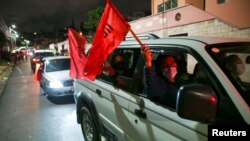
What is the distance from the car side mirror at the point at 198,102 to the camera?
7.27 feet

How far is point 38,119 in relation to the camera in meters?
8.23

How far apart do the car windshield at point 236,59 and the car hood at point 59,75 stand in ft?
25.8

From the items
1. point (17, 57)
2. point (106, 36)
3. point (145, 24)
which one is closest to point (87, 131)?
point (106, 36)

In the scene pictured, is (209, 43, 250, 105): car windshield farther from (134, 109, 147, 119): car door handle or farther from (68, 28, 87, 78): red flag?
(68, 28, 87, 78): red flag

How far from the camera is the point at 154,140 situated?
3.12 metres

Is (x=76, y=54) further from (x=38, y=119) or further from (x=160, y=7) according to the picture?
(x=160, y=7)

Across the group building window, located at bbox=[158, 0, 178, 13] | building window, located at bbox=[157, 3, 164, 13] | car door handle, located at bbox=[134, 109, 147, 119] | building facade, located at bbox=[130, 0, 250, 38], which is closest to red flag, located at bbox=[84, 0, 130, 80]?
car door handle, located at bbox=[134, 109, 147, 119]

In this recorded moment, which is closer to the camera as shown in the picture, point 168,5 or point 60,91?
point 60,91

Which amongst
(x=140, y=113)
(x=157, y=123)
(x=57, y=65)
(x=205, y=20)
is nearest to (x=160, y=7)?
(x=205, y=20)

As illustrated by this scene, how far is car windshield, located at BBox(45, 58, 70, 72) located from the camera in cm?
1189

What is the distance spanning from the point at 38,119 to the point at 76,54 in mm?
3668

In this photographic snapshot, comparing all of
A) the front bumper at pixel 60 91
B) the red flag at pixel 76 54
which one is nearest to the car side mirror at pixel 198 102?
the red flag at pixel 76 54

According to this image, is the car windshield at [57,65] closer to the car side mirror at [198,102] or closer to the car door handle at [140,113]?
the car door handle at [140,113]

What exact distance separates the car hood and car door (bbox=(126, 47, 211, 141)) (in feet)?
23.2
